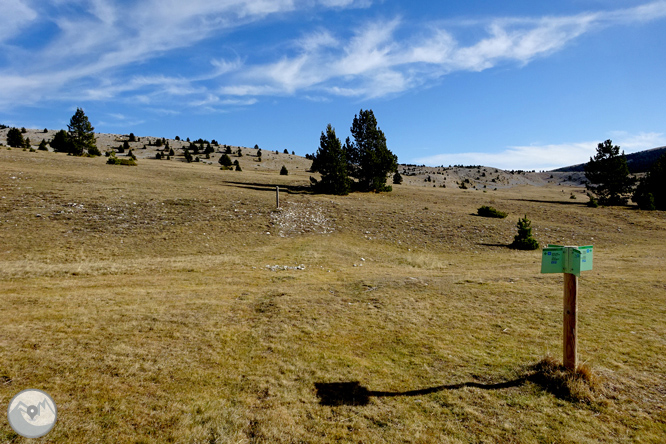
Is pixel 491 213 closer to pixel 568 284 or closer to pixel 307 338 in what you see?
pixel 568 284

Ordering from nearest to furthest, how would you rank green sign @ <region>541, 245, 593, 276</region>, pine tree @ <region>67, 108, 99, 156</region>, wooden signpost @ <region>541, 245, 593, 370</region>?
green sign @ <region>541, 245, 593, 276</region>
wooden signpost @ <region>541, 245, 593, 370</region>
pine tree @ <region>67, 108, 99, 156</region>

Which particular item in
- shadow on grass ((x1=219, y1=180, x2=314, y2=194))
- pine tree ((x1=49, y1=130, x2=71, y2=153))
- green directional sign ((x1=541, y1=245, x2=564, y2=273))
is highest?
pine tree ((x1=49, y1=130, x2=71, y2=153))

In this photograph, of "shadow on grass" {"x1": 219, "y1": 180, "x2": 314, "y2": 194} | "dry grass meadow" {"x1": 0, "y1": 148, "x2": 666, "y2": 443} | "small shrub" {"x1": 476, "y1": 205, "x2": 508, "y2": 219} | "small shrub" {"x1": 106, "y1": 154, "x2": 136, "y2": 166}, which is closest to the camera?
"dry grass meadow" {"x1": 0, "y1": 148, "x2": 666, "y2": 443}

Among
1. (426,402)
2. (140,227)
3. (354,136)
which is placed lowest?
(426,402)

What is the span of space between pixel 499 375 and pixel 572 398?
128 cm

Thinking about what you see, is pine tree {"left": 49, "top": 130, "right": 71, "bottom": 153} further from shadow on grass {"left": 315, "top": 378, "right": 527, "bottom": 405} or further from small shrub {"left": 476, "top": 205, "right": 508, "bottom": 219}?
shadow on grass {"left": 315, "top": 378, "right": 527, "bottom": 405}

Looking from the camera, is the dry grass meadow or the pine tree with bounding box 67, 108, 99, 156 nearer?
the dry grass meadow

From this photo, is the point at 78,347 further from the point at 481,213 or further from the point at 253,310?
the point at 481,213

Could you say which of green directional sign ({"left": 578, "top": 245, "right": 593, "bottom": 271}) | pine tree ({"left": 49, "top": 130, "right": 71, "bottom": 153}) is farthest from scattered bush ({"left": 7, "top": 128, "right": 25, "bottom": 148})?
green directional sign ({"left": 578, "top": 245, "right": 593, "bottom": 271})

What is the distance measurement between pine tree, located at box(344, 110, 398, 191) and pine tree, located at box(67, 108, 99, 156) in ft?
144

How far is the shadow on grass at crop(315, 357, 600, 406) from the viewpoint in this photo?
20.5 feet

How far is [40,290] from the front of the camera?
1230 centimetres

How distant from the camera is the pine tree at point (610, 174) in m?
46.9

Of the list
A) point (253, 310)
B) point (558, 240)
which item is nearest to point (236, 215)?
point (253, 310)
